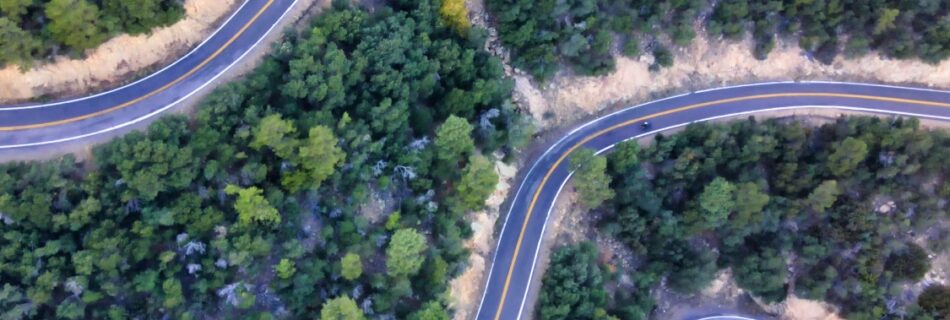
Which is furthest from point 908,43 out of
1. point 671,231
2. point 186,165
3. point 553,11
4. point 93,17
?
point 93,17

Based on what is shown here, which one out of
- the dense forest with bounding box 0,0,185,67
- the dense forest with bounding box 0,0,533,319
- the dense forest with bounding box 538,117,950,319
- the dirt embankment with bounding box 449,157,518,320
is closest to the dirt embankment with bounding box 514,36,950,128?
the dense forest with bounding box 538,117,950,319

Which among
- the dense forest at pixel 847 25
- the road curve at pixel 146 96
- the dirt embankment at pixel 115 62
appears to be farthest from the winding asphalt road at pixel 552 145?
the dense forest at pixel 847 25

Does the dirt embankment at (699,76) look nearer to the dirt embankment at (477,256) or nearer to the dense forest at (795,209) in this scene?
the dense forest at (795,209)

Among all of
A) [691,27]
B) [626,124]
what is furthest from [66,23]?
[691,27]

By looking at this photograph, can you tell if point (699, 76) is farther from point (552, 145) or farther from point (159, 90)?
point (159, 90)

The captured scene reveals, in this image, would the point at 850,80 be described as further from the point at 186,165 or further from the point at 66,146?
the point at 66,146

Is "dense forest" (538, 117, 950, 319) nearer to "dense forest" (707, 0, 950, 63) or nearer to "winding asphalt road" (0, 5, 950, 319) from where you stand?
"winding asphalt road" (0, 5, 950, 319)
